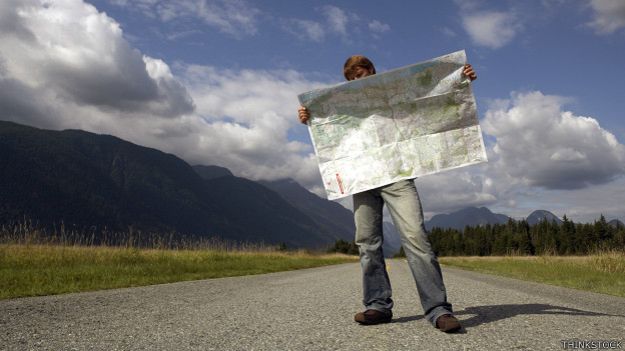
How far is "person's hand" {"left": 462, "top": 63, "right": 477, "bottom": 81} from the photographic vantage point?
164 inches

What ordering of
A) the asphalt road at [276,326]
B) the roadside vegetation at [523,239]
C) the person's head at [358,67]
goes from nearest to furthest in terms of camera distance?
the asphalt road at [276,326], the person's head at [358,67], the roadside vegetation at [523,239]

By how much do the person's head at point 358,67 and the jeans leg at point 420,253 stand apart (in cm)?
138

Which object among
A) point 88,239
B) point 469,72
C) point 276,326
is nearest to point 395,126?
point 469,72

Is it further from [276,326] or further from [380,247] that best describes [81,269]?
[380,247]

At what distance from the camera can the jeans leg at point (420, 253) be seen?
3623mm

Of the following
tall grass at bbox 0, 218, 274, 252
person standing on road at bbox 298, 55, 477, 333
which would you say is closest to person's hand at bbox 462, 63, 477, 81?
person standing on road at bbox 298, 55, 477, 333

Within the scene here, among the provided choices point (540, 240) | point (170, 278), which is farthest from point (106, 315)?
point (540, 240)

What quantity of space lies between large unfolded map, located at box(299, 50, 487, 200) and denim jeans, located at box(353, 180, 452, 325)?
172 millimetres

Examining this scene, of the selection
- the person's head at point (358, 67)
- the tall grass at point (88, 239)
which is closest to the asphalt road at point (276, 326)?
the person's head at point (358, 67)

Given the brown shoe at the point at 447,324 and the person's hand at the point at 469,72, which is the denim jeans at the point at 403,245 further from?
the person's hand at the point at 469,72

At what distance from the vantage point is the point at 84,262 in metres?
12.3

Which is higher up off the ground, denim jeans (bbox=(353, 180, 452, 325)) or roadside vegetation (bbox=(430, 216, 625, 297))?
denim jeans (bbox=(353, 180, 452, 325))

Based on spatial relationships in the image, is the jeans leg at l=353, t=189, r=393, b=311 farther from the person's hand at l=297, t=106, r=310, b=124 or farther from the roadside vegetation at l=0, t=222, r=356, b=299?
the roadside vegetation at l=0, t=222, r=356, b=299

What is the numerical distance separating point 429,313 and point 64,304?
4691mm
